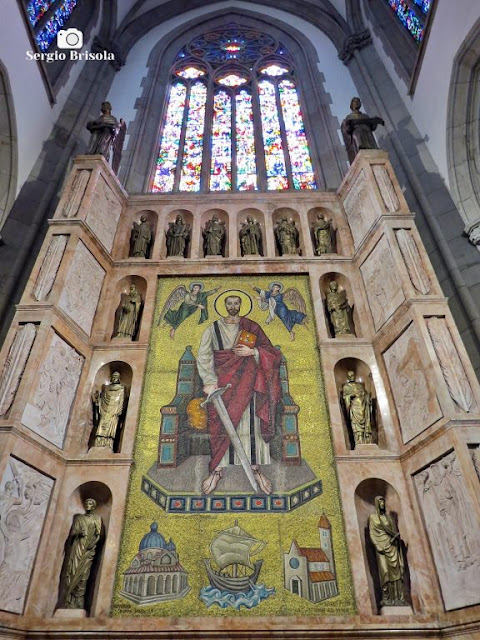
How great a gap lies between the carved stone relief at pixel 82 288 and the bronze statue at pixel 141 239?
89 centimetres

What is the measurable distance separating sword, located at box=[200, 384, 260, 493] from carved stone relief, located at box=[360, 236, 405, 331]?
251 centimetres

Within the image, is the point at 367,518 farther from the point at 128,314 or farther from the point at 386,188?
the point at 386,188

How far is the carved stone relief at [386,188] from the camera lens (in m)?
8.32

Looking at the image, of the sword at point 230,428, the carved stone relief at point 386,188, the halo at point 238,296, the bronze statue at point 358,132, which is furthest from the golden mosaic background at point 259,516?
the bronze statue at point 358,132

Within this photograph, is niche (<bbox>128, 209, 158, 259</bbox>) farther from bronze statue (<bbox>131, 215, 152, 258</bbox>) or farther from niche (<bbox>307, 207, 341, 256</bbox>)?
niche (<bbox>307, 207, 341, 256</bbox>)

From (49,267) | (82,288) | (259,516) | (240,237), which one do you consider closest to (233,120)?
(240,237)

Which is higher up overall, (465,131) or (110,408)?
(465,131)

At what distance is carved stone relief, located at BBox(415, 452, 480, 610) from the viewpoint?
5.08m

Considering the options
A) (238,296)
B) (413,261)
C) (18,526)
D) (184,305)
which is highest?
(238,296)

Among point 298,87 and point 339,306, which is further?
point 298,87

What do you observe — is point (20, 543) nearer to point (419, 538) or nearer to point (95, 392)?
point (95, 392)

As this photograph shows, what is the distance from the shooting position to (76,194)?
28.3 feet

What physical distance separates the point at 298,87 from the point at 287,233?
6.46 meters

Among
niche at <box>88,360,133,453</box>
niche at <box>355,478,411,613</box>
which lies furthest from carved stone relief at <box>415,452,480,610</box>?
niche at <box>88,360,133,453</box>
